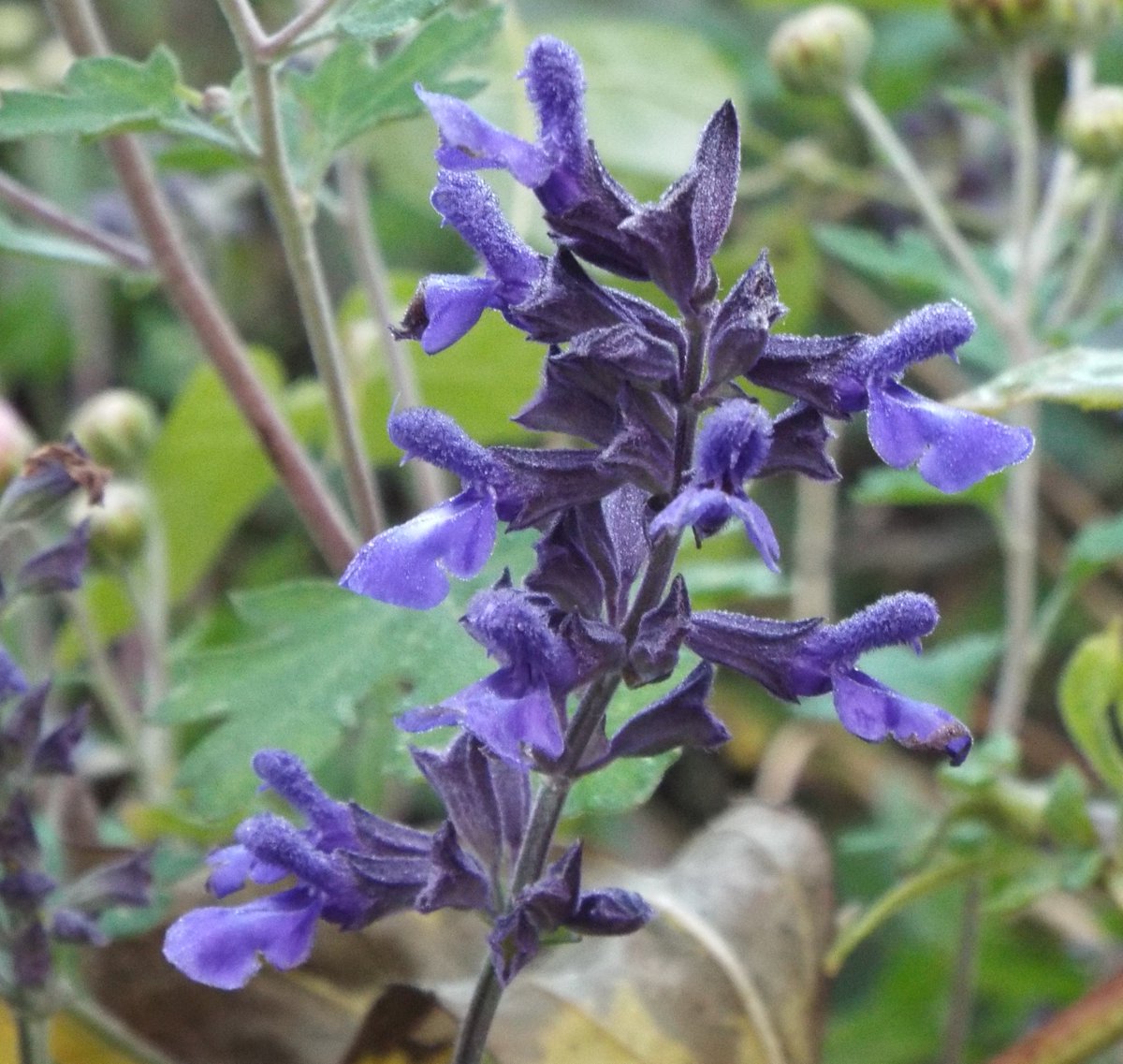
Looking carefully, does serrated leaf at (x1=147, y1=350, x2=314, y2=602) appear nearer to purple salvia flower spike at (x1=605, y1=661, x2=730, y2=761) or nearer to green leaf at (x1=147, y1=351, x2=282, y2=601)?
green leaf at (x1=147, y1=351, x2=282, y2=601)

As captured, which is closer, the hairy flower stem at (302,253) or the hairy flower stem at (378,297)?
the hairy flower stem at (302,253)

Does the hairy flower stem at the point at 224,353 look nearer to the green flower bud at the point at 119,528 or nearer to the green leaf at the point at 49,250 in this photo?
the green leaf at the point at 49,250

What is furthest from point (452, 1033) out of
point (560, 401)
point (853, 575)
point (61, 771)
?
point (853, 575)

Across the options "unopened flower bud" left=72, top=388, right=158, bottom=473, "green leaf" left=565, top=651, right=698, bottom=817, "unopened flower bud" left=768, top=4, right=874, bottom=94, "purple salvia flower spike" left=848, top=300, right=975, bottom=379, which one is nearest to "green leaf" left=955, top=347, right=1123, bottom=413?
"purple salvia flower spike" left=848, top=300, right=975, bottom=379

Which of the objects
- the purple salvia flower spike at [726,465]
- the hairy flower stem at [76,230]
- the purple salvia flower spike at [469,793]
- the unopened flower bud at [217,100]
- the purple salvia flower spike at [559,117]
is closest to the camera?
the purple salvia flower spike at [726,465]

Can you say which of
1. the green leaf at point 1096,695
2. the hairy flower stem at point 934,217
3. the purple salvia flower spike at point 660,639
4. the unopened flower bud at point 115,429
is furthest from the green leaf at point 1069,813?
the unopened flower bud at point 115,429

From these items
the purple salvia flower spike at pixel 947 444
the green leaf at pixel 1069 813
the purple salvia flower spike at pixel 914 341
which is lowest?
the green leaf at pixel 1069 813

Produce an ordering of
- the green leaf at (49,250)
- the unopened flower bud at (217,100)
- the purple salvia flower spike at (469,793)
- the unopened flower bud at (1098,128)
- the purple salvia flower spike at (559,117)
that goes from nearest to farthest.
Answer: the purple salvia flower spike at (559,117)
the purple salvia flower spike at (469,793)
the unopened flower bud at (217,100)
the green leaf at (49,250)
the unopened flower bud at (1098,128)

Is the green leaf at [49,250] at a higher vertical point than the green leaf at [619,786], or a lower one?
higher
